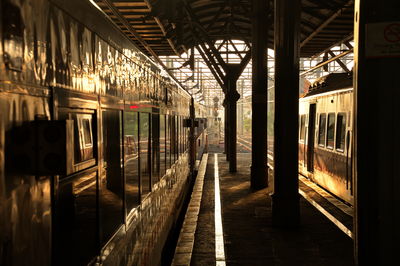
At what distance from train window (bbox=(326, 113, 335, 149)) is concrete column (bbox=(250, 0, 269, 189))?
1.97 m

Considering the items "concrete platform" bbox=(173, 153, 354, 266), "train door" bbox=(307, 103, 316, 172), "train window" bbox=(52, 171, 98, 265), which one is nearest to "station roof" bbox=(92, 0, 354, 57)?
"train door" bbox=(307, 103, 316, 172)

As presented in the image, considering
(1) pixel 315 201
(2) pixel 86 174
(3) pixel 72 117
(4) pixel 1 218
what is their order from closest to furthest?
1. (4) pixel 1 218
2. (3) pixel 72 117
3. (2) pixel 86 174
4. (1) pixel 315 201

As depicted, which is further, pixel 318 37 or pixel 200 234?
pixel 318 37

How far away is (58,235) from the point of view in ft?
6.49

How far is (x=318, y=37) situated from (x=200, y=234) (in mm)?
9225

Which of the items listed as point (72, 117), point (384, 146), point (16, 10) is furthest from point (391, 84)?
point (16, 10)

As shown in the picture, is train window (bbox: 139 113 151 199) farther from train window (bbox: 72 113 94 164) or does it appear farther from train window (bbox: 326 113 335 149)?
train window (bbox: 326 113 335 149)

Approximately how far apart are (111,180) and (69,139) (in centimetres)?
136

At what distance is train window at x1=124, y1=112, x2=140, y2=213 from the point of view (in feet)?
11.4

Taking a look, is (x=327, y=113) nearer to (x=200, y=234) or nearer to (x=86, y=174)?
(x=200, y=234)

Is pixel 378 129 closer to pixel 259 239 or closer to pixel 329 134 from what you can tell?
pixel 259 239

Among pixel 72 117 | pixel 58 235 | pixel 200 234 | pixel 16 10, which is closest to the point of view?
pixel 16 10

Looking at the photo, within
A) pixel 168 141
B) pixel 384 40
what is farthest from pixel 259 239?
pixel 384 40

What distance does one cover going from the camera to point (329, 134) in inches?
372
